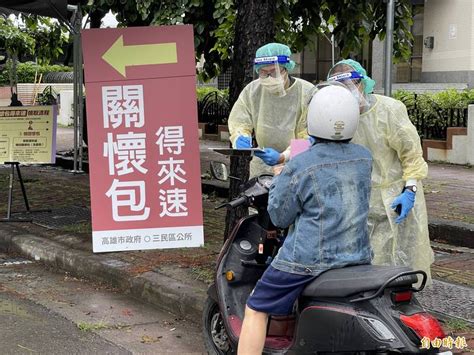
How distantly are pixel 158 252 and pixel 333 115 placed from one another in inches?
161

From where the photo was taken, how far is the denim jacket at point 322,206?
3393 millimetres

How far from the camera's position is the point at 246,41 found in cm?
595

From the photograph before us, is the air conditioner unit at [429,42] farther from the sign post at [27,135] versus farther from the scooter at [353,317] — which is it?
the scooter at [353,317]

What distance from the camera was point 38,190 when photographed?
1131 centimetres

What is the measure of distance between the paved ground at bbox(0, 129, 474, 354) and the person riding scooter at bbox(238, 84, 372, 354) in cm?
169

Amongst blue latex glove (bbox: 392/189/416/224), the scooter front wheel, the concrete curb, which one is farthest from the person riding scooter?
the concrete curb

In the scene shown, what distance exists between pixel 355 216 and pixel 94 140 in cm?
398

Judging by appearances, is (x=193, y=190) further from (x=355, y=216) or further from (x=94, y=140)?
(x=355, y=216)

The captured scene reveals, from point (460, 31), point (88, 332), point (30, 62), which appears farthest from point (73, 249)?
point (30, 62)

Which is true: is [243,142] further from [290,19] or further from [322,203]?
[290,19]

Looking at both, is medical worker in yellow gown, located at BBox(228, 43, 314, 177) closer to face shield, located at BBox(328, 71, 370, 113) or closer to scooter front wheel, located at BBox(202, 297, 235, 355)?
face shield, located at BBox(328, 71, 370, 113)

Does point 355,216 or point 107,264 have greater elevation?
point 355,216

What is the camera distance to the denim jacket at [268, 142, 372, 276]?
3393 millimetres

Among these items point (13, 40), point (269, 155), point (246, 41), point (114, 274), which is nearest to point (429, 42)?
point (13, 40)
